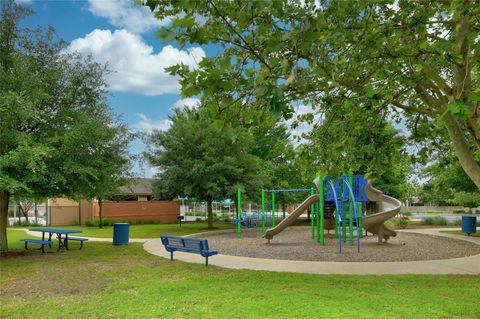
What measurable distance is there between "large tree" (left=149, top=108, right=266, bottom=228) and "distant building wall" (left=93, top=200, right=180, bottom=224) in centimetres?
998

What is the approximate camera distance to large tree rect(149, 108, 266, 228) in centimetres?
2334

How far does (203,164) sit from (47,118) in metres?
10.1

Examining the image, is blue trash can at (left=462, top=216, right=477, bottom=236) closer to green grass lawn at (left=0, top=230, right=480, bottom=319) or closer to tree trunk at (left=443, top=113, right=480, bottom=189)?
green grass lawn at (left=0, top=230, right=480, bottom=319)

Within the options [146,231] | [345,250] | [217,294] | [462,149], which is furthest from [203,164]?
[462,149]

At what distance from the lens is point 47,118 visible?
14164 millimetres

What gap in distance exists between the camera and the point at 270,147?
31.0 meters

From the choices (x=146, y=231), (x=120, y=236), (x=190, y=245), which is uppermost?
(x=190, y=245)

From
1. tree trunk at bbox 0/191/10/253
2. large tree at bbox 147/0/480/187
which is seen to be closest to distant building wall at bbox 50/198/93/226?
tree trunk at bbox 0/191/10/253

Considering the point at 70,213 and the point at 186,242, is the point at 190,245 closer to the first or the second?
the point at 186,242

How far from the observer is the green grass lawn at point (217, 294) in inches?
260

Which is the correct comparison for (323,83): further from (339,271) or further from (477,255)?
(477,255)

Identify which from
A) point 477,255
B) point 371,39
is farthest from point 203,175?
point 371,39

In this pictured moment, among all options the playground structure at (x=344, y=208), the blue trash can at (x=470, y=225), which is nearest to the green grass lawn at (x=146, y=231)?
the playground structure at (x=344, y=208)

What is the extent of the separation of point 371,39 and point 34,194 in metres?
11.7
